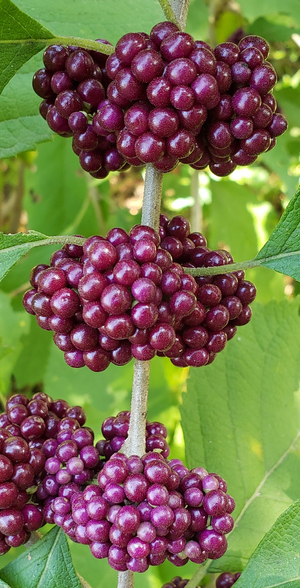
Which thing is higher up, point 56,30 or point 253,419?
point 56,30

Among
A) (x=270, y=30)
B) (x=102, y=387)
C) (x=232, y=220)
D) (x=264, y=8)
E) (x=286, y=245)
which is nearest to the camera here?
(x=286, y=245)

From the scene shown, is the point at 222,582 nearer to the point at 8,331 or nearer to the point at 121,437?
the point at 121,437

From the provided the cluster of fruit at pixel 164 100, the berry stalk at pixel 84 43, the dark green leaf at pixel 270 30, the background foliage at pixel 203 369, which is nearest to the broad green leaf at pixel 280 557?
the background foliage at pixel 203 369

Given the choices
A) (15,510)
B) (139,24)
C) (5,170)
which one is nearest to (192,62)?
(139,24)

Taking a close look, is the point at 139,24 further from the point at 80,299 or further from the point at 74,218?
the point at 74,218

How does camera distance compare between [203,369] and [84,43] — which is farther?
[203,369]

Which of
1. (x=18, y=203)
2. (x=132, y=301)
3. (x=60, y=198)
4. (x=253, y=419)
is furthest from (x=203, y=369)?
(x=18, y=203)

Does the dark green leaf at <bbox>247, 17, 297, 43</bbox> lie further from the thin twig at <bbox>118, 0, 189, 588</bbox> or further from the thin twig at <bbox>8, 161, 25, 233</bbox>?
the thin twig at <bbox>118, 0, 189, 588</bbox>
